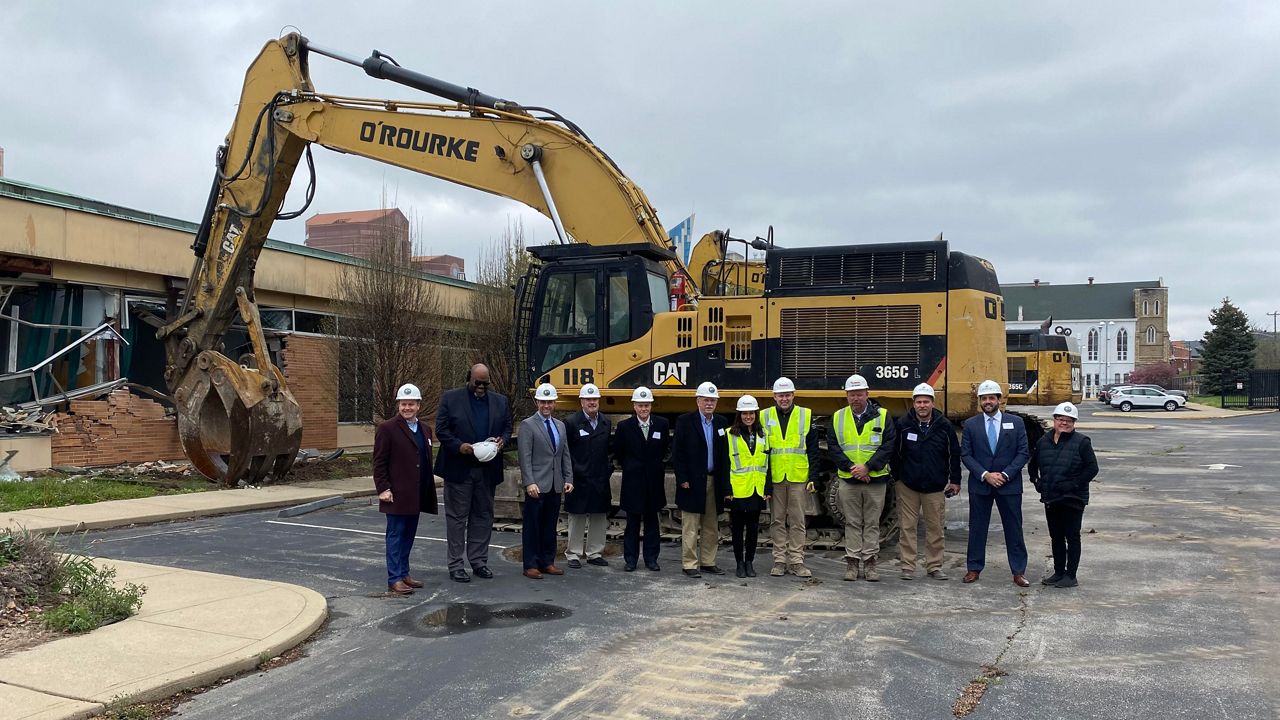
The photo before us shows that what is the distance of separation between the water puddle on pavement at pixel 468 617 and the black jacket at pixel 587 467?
68.4 inches

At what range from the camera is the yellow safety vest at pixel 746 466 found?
29.4ft

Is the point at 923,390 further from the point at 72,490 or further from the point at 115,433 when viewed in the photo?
the point at 115,433

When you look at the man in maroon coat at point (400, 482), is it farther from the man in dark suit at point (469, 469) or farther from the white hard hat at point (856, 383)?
the white hard hat at point (856, 383)

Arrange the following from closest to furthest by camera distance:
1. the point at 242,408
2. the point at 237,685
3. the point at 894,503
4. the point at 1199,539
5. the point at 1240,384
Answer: the point at 237,685, the point at 894,503, the point at 1199,539, the point at 242,408, the point at 1240,384

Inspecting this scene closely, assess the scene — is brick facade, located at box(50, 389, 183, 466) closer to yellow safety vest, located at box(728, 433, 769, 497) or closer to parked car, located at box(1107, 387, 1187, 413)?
yellow safety vest, located at box(728, 433, 769, 497)

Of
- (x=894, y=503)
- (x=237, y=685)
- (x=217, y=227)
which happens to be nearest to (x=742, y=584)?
(x=894, y=503)

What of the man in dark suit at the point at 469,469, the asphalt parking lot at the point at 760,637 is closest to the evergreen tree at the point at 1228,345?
the asphalt parking lot at the point at 760,637

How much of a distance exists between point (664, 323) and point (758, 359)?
3.75 feet

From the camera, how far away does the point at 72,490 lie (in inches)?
529

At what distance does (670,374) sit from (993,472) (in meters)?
3.62

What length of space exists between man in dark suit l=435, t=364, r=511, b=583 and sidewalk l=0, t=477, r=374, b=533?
445cm

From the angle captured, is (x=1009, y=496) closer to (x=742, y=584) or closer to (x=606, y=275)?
(x=742, y=584)

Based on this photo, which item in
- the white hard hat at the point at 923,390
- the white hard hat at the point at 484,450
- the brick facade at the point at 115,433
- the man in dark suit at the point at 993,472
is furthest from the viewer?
the brick facade at the point at 115,433

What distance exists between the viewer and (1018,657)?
6.25 metres
